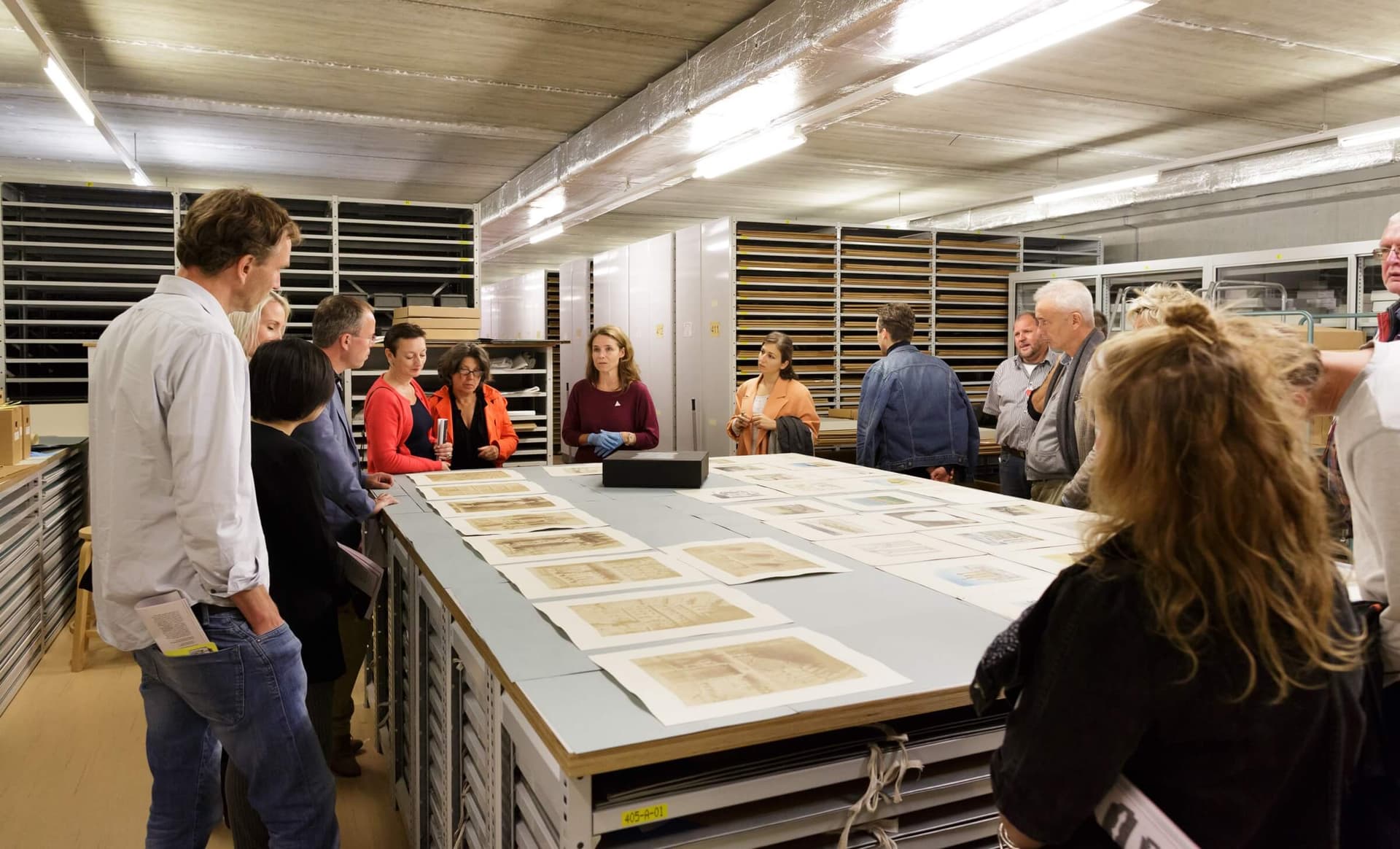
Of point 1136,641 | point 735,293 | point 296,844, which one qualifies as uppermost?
point 735,293

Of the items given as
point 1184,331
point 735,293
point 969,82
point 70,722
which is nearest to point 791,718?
point 1184,331

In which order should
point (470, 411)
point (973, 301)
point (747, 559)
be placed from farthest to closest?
point (973, 301) < point (470, 411) < point (747, 559)

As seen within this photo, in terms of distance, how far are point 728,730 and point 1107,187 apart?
23.5 feet

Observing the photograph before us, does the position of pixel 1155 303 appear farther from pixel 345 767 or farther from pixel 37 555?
pixel 37 555

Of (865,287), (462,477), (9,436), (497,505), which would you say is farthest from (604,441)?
(865,287)

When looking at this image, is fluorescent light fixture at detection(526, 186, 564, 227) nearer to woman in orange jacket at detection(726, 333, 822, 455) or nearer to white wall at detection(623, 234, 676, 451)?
white wall at detection(623, 234, 676, 451)

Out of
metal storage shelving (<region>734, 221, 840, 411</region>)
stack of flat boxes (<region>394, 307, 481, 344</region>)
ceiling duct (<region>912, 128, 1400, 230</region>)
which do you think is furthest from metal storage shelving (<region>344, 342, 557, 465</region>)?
ceiling duct (<region>912, 128, 1400, 230</region>)

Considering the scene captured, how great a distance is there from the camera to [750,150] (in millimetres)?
5953

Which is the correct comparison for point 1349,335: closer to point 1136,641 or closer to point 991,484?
point 991,484

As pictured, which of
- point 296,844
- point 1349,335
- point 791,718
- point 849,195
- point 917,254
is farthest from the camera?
point 849,195

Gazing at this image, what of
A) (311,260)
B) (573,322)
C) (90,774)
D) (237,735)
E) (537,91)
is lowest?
(90,774)

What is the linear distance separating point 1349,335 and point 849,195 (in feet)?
22.7

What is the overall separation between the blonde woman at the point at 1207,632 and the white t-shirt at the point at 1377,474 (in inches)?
10.1

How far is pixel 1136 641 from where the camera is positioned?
3.17 feet
